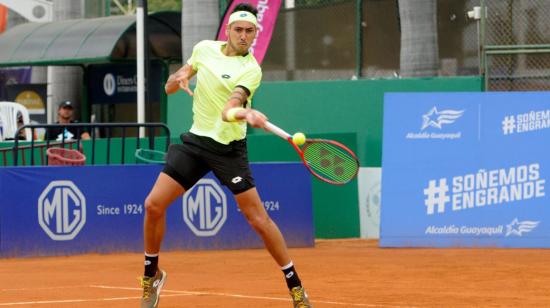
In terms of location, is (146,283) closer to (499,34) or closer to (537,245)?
(537,245)

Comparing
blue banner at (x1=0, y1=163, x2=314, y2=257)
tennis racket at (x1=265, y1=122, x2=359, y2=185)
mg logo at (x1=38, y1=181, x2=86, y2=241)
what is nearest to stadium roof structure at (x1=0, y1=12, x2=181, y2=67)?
blue banner at (x1=0, y1=163, x2=314, y2=257)

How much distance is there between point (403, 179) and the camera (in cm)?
1539

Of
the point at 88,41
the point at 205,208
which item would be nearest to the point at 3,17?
the point at 88,41

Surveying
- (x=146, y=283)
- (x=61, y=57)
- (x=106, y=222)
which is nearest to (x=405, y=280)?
(x=146, y=283)

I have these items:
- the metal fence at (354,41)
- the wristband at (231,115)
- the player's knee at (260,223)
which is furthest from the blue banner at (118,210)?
the wristband at (231,115)

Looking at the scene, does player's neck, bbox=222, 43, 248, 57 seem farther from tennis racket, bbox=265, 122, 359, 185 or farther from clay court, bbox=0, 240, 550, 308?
clay court, bbox=0, 240, 550, 308

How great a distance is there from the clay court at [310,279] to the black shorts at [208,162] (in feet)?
3.89

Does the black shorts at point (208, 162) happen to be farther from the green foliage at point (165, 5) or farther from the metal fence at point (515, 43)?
the green foliage at point (165, 5)

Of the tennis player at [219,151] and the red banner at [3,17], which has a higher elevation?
the red banner at [3,17]

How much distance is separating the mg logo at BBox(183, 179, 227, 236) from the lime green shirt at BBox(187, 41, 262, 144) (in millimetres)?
6326

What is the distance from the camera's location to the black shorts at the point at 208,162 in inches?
349

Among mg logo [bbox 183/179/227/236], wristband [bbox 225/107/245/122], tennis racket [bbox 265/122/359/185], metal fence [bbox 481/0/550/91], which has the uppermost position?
metal fence [bbox 481/0/550/91]

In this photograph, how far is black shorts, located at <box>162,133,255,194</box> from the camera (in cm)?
888

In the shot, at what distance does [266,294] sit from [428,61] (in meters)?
9.20
